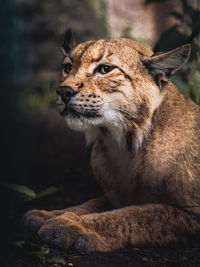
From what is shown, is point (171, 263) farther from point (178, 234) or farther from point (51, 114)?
point (51, 114)

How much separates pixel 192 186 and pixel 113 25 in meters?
8.16

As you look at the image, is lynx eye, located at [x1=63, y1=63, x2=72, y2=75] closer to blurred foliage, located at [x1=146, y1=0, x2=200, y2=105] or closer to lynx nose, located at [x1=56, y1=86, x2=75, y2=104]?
lynx nose, located at [x1=56, y1=86, x2=75, y2=104]

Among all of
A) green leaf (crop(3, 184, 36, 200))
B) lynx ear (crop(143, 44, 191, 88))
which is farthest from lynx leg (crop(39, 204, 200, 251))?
lynx ear (crop(143, 44, 191, 88))

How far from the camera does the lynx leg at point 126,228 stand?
2.70m

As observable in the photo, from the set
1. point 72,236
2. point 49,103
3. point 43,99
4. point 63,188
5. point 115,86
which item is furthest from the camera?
point 43,99

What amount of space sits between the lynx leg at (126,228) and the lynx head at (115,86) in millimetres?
746

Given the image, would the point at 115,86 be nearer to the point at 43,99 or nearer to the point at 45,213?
the point at 45,213

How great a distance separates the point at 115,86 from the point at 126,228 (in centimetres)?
125

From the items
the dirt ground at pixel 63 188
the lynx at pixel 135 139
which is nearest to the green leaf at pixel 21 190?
the lynx at pixel 135 139

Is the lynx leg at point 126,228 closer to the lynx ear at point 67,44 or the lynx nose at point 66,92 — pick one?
the lynx nose at point 66,92

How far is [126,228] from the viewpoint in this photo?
2.86 metres

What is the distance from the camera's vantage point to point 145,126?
3.15 m

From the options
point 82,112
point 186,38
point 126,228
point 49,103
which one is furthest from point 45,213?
point 49,103

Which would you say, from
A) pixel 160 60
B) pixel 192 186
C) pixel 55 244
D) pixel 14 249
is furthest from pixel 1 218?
pixel 160 60
